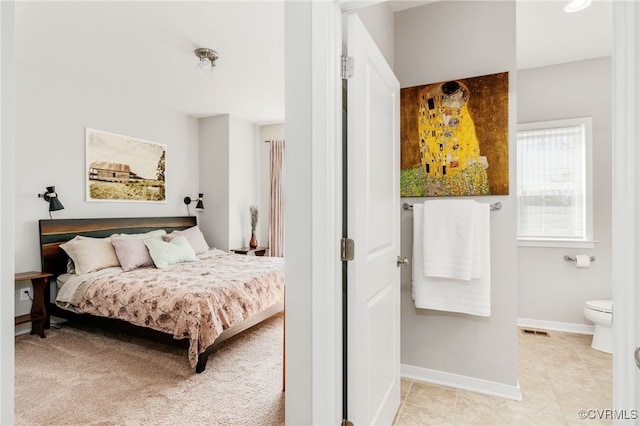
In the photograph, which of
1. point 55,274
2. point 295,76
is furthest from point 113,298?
point 295,76

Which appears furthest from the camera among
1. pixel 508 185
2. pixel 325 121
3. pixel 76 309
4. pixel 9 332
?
pixel 76 309

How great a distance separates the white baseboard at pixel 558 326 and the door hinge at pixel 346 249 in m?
3.05

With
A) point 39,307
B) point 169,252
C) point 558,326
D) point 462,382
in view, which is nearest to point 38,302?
point 39,307

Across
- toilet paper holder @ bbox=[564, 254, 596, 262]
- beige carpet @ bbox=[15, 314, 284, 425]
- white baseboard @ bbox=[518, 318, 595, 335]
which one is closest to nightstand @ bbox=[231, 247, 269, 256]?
beige carpet @ bbox=[15, 314, 284, 425]

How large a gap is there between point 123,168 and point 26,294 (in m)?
1.71

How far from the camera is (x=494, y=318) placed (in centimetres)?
230

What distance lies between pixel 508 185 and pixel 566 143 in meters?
1.80

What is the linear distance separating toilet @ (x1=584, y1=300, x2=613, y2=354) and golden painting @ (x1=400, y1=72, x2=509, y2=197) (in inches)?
65.0

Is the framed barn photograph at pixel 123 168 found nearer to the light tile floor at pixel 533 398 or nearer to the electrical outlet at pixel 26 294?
the electrical outlet at pixel 26 294

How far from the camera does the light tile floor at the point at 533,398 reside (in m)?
1.98

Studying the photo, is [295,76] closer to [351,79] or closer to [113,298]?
[351,79]

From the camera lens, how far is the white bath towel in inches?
86.9

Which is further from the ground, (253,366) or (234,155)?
(234,155)

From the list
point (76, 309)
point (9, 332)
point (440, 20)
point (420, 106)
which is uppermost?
point (440, 20)
